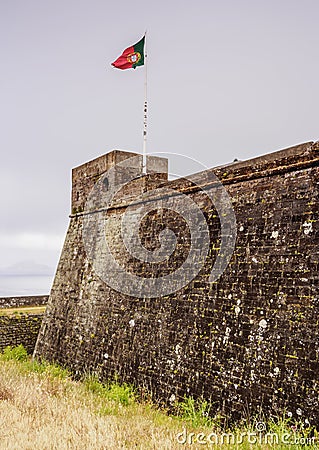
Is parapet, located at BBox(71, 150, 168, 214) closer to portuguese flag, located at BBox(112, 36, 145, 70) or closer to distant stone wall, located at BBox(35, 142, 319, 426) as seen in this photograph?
distant stone wall, located at BBox(35, 142, 319, 426)

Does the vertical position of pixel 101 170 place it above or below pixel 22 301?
above

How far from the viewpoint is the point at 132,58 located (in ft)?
39.4

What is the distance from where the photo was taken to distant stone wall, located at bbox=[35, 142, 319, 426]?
655 centimetres

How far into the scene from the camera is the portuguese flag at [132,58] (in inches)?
471

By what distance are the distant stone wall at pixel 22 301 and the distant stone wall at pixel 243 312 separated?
6785mm

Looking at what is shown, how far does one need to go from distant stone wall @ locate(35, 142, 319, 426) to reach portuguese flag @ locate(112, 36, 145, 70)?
3.45 metres

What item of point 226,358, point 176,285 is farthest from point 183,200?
point 226,358

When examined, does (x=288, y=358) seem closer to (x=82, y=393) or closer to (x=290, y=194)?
(x=290, y=194)

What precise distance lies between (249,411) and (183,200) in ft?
12.5

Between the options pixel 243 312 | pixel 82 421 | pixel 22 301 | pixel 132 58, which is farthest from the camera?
pixel 22 301

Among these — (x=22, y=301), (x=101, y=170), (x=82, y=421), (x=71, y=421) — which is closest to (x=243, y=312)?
(x=82, y=421)

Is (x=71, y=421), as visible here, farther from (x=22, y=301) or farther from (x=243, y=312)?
(x=22, y=301)

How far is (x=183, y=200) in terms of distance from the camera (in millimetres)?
9148

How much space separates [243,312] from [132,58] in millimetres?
7193
